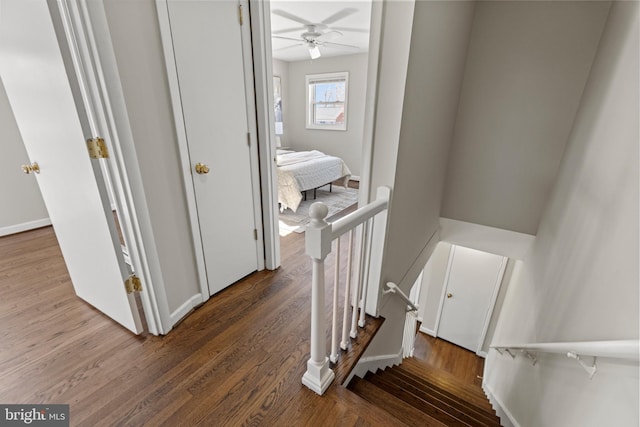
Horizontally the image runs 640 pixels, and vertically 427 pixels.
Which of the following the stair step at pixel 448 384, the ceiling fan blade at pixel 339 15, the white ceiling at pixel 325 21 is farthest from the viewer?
the ceiling fan blade at pixel 339 15

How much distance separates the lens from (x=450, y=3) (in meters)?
1.74

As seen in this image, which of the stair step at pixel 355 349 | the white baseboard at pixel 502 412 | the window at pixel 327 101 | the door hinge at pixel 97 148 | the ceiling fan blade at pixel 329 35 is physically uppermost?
the ceiling fan blade at pixel 329 35

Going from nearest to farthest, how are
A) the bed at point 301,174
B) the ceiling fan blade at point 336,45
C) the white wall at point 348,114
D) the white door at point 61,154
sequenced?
1. the white door at point 61,154
2. the bed at point 301,174
3. the ceiling fan blade at point 336,45
4. the white wall at point 348,114

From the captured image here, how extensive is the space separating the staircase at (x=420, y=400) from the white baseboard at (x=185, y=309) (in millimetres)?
1111

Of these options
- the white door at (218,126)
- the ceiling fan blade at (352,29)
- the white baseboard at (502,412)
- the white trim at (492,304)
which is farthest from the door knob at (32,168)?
the white trim at (492,304)

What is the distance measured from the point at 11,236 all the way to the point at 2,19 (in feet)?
8.90

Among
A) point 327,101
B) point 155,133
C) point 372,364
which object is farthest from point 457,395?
point 327,101

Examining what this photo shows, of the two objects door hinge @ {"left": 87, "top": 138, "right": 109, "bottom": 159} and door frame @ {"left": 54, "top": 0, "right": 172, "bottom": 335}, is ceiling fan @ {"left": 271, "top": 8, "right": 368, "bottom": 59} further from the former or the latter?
door hinge @ {"left": 87, "top": 138, "right": 109, "bottom": 159}

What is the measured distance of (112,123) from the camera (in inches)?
49.3

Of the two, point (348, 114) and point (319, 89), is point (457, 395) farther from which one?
point (319, 89)

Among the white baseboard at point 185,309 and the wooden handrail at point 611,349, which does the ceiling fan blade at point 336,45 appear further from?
the wooden handrail at point 611,349

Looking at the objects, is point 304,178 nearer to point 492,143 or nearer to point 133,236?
point 492,143

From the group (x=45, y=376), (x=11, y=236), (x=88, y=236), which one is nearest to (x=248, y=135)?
(x=88, y=236)

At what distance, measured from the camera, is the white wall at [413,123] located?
54.5 inches
